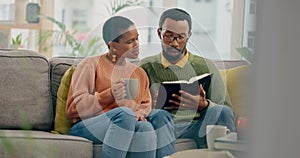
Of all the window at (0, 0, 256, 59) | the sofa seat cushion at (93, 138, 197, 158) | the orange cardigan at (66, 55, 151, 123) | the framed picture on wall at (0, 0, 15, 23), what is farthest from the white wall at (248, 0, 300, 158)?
the framed picture on wall at (0, 0, 15, 23)

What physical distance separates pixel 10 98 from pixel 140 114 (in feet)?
1.85

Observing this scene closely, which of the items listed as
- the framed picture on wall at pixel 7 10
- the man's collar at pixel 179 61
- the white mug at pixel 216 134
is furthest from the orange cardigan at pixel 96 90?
the framed picture on wall at pixel 7 10

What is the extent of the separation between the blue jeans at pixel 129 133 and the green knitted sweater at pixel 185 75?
0.10 meters

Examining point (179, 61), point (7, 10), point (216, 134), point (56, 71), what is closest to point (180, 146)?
point (179, 61)

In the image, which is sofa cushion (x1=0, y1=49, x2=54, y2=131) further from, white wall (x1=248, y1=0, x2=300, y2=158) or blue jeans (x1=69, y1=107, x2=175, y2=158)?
white wall (x1=248, y1=0, x2=300, y2=158)

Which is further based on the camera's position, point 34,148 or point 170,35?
point 170,35

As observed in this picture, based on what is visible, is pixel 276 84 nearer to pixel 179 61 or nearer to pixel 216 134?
pixel 216 134

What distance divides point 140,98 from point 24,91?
50 cm

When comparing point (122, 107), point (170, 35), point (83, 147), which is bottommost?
point (83, 147)

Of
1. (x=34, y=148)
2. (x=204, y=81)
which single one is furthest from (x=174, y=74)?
(x=34, y=148)

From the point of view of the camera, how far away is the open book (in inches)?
92.6

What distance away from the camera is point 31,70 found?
8.33 feet

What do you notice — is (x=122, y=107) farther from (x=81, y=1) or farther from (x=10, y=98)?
(x=81, y=1)

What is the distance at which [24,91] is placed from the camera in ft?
7.79
